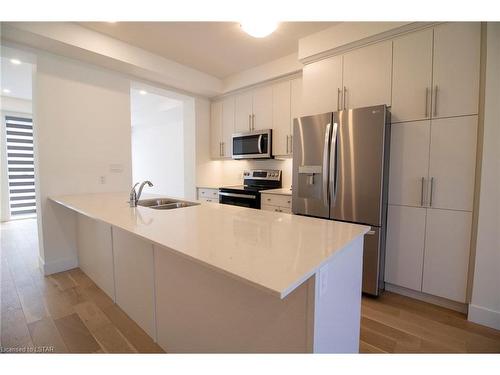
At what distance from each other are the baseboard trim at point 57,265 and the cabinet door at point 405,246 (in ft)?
11.3

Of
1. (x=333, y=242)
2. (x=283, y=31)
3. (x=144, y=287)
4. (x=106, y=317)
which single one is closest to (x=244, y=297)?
(x=333, y=242)

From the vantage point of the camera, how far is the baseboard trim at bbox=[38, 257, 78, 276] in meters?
2.59

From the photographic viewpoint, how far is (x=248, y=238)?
114cm

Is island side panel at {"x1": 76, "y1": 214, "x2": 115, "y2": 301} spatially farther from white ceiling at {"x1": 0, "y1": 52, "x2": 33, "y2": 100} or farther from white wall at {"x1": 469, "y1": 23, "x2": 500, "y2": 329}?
white wall at {"x1": 469, "y1": 23, "x2": 500, "y2": 329}

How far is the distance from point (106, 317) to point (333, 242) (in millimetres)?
1873

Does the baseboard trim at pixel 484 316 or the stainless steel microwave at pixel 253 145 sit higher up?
the stainless steel microwave at pixel 253 145

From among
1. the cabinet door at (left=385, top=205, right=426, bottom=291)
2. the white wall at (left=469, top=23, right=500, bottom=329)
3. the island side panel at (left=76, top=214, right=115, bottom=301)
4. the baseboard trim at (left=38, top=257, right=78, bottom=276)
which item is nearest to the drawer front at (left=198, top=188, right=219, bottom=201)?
the island side panel at (left=76, top=214, right=115, bottom=301)

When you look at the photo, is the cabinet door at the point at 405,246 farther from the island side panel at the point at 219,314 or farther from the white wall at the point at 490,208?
the island side panel at the point at 219,314

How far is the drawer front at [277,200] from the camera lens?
2.89 metres

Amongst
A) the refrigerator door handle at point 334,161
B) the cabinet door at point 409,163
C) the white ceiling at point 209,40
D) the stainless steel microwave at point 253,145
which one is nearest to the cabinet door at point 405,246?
the cabinet door at point 409,163

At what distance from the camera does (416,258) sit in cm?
213

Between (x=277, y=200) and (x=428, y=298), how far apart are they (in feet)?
5.73
